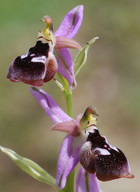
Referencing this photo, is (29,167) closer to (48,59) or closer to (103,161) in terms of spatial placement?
(103,161)

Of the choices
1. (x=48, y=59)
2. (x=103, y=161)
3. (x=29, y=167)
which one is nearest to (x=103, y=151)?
(x=103, y=161)

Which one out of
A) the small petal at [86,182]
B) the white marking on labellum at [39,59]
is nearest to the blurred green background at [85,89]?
the small petal at [86,182]

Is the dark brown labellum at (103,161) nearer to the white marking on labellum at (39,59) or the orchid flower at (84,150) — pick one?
the orchid flower at (84,150)

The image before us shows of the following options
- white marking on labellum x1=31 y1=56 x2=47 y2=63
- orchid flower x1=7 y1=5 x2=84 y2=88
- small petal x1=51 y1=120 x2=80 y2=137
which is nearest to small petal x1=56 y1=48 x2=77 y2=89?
orchid flower x1=7 y1=5 x2=84 y2=88

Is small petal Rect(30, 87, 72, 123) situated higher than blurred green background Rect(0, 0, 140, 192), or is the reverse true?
blurred green background Rect(0, 0, 140, 192)

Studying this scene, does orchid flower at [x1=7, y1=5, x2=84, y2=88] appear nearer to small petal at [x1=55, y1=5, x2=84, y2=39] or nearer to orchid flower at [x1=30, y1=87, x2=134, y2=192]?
small petal at [x1=55, y1=5, x2=84, y2=39]
